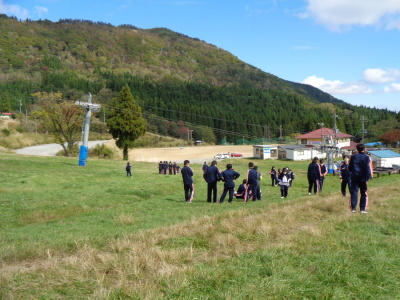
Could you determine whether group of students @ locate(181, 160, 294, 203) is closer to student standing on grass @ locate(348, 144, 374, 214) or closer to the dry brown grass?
student standing on grass @ locate(348, 144, 374, 214)

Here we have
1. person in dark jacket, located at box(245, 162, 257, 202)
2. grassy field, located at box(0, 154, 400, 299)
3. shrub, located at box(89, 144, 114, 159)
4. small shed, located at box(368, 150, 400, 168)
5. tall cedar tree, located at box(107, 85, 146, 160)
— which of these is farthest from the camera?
shrub, located at box(89, 144, 114, 159)

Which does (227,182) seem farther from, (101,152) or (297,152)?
(297,152)

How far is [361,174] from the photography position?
27.2ft

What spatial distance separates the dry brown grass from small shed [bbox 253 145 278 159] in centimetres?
6439

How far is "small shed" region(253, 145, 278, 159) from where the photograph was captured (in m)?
70.9

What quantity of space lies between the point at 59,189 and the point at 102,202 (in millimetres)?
4250

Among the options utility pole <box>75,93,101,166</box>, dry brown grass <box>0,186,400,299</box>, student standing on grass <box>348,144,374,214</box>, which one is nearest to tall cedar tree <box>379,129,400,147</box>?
utility pole <box>75,93,101,166</box>

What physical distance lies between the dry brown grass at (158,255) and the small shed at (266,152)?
6439cm

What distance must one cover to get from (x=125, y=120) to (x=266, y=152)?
3560 cm

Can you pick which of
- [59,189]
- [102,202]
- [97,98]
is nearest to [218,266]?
[102,202]

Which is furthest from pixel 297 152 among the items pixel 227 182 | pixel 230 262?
pixel 230 262

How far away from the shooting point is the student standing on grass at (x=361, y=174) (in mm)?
8164

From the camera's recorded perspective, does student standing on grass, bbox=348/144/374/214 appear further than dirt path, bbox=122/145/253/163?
No

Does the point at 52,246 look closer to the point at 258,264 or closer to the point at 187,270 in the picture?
the point at 187,270
